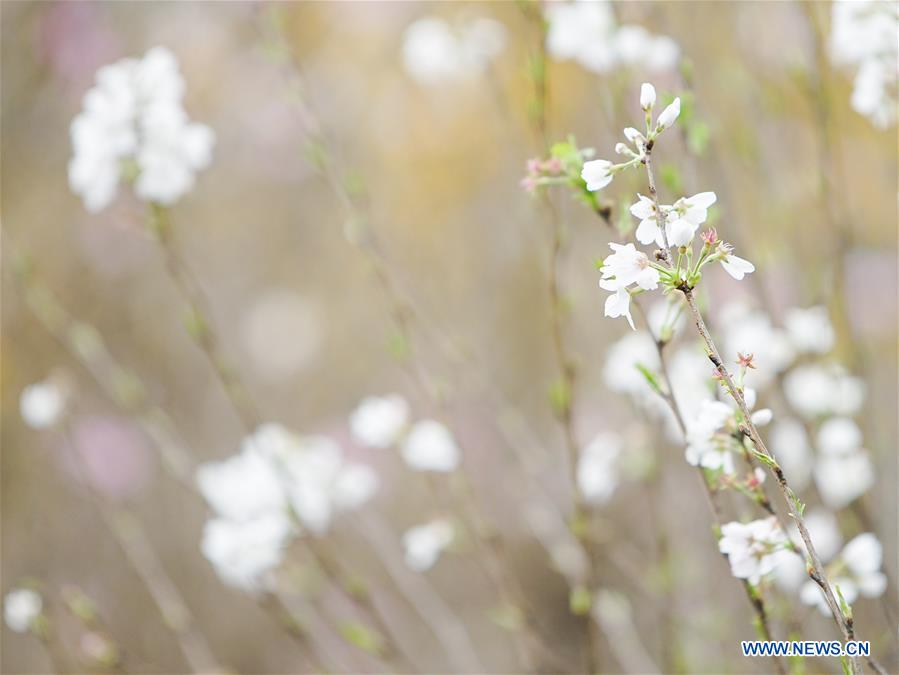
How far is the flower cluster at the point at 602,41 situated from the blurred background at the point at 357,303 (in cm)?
26

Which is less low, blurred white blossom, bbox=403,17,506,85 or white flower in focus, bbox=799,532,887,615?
blurred white blossom, bbox=403,17,506,85

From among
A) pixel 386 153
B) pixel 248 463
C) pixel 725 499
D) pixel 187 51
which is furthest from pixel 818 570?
pixel 187 51

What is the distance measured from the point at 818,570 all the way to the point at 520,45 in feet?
7.73

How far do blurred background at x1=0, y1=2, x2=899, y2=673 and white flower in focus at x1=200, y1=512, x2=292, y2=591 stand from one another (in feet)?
1.43

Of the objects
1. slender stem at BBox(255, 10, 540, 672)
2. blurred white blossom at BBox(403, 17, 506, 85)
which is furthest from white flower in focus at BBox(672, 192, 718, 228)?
blurred white blossom at BBox(403, 17, 506, 85)

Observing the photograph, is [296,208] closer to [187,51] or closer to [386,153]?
[386,153]

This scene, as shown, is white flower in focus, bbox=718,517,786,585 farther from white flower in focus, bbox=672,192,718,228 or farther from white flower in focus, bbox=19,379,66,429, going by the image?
white flower in focus, bbox=19,379,66,429

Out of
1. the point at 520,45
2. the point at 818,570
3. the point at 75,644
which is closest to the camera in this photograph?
the point at 818,570

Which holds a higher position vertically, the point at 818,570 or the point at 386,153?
the point at 386,153

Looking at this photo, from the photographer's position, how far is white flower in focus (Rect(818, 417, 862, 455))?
116 centimetres

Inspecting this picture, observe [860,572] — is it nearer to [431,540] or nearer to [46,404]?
[431,540]

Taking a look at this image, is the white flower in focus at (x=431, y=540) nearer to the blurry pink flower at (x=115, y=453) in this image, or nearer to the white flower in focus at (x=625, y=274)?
the white flower in focus at (x=625, y=274)

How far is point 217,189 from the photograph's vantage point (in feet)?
10.0

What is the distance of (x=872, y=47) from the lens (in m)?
0.96
